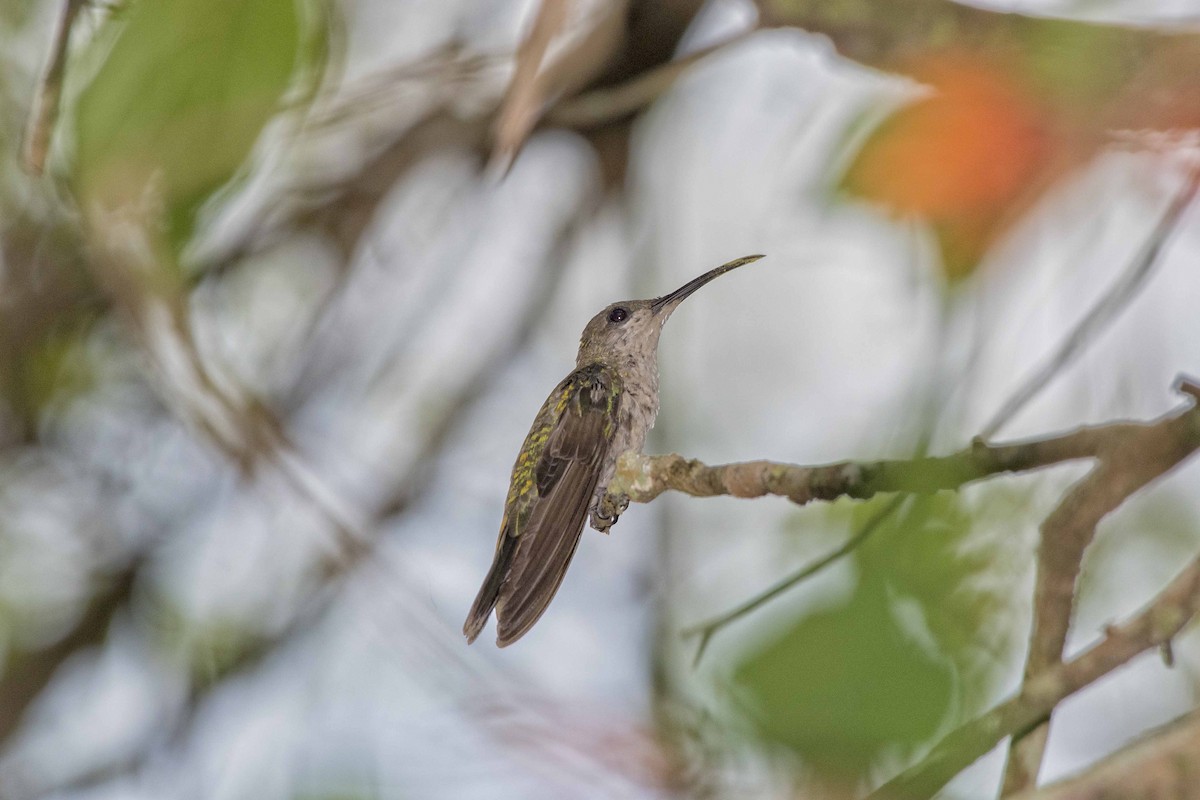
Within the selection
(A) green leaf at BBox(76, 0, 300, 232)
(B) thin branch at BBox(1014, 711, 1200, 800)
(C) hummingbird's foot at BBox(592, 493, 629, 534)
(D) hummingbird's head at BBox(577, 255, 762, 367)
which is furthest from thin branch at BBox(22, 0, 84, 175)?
(D) hummingbird's head at BBox(577, 255, 762, 367)

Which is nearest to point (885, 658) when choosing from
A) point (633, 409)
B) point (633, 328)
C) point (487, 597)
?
point (487, 597)

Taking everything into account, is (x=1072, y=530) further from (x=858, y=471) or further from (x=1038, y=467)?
(x=858, y=471)

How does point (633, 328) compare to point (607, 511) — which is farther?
point (633, 328)

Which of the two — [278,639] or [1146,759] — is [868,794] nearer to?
[1146,759]

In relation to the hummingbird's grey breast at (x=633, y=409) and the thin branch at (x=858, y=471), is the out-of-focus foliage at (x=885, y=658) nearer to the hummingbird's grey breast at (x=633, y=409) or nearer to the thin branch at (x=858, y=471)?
the thin branch at (x=858, y=471)

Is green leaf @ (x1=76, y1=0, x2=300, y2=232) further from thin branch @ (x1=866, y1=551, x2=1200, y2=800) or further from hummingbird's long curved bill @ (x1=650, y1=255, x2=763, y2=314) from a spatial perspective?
hummingbird's long curved bill @ (x1=650, y1=255, x2=763, y2=314)

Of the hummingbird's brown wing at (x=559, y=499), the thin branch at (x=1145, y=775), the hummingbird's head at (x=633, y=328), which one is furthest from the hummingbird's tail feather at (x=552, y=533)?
the thin branch at (x=1145, y=775)
